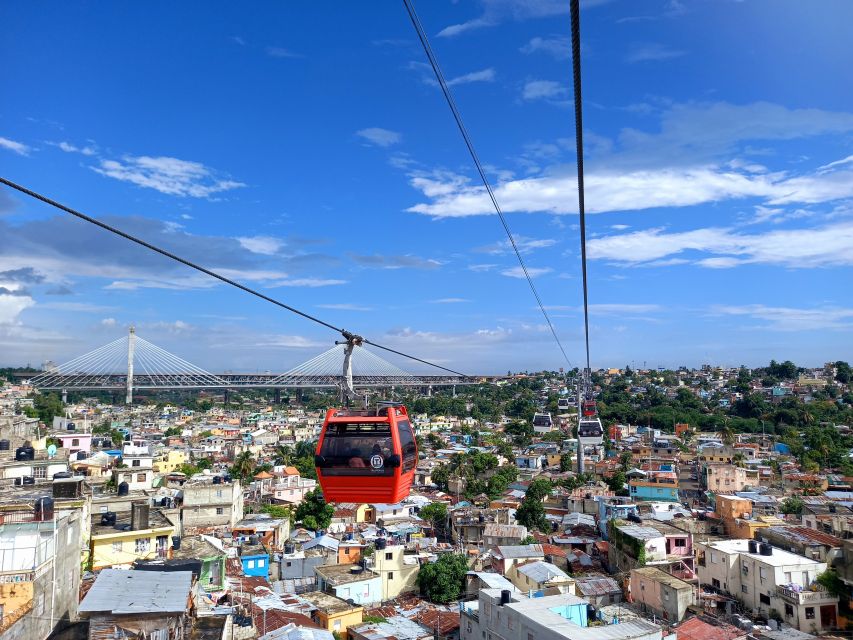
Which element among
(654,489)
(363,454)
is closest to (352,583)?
(363,454)

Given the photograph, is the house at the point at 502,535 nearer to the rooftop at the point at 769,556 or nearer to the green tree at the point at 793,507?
the rooftop at the point at 769,556

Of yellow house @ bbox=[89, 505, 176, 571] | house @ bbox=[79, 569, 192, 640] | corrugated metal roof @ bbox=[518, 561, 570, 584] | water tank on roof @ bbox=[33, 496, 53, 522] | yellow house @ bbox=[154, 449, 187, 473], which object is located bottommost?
corrugated metal roof @ bbox=[518, 561, 570, 584]

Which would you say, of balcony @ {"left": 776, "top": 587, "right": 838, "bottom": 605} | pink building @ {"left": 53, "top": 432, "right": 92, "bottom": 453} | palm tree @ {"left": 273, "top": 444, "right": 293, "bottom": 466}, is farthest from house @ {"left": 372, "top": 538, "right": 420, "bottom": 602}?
palm tree @ {"left": 273, "top": 444, "right": 293, "bottom": 466}

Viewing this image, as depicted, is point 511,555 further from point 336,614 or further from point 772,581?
point 772,581

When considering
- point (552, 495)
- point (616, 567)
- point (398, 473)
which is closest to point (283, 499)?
point (552, 495)

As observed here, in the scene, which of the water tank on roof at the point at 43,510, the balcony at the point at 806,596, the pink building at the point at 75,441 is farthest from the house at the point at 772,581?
the pink building at the point at 75,441

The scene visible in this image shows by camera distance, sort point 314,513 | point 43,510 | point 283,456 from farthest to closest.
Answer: point 283,456 → point 314,513 → point 43,510

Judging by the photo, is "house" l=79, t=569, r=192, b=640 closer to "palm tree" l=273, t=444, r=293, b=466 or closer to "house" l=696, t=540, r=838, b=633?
"house" l=696, t=540, r=838, b=633
